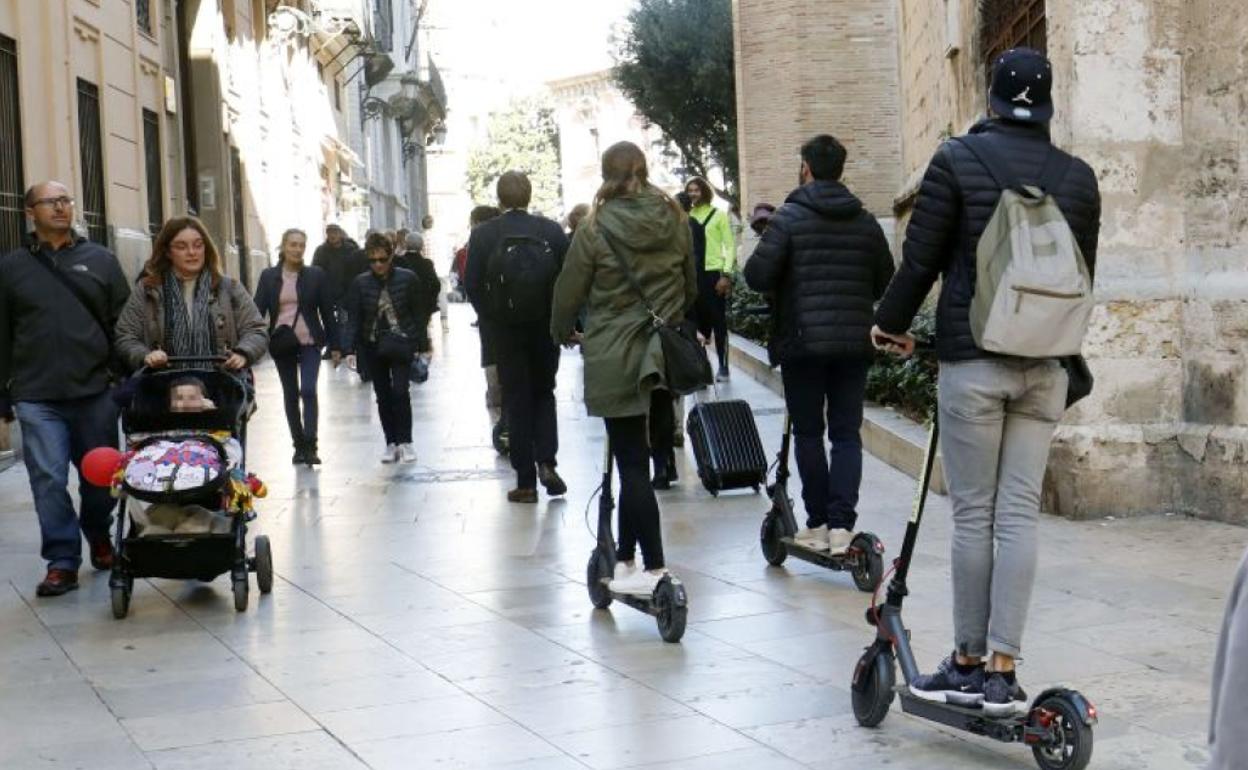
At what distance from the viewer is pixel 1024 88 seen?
531 cm

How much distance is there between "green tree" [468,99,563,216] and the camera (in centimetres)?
10700

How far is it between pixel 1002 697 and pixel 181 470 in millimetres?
3883

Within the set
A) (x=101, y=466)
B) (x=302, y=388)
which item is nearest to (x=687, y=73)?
(x=302, y=388)

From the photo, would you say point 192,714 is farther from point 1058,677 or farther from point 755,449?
point 755,449

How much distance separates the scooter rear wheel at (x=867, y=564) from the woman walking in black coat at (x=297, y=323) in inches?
258

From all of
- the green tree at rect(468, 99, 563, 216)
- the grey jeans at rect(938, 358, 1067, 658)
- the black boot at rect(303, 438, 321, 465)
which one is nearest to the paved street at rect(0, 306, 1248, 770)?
the grey jeans at rect(938, 358, 1067, 658)

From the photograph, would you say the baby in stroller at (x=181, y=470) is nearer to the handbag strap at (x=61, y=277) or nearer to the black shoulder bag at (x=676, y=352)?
the handbag strap at (x=61, y=277)

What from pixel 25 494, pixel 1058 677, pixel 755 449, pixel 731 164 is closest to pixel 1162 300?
pixel 755 449

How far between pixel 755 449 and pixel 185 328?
9.32 ft

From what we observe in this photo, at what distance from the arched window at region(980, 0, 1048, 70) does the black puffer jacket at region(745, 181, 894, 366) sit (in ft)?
11.9

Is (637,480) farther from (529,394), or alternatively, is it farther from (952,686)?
(529,394)

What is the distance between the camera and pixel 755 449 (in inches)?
382

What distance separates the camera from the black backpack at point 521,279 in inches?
424

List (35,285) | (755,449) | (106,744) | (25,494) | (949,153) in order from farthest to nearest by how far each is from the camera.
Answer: (25,494) < (755,449) < (35,285) < (106,744) < (949,153)
